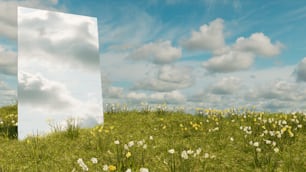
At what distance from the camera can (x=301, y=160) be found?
18.7 feet

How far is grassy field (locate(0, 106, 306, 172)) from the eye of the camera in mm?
5266

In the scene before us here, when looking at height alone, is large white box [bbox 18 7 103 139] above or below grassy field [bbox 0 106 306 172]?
above

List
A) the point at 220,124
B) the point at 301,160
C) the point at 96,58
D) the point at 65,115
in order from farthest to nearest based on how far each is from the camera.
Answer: the point at 96,58
the point at 65,115
the point at 220,124
the point at 301,160

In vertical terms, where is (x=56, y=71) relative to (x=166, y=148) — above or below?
above

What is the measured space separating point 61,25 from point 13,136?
10.4 ft

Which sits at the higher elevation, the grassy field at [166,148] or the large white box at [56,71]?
the large white box at [56,71]

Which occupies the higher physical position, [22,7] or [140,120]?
[22,7]

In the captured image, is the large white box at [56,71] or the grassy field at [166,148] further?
the large white box at [56,71]

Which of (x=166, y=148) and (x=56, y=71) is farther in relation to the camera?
(x=56, y=71)

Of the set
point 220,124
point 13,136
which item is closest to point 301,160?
point 220,124

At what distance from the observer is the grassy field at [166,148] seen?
5266 mm

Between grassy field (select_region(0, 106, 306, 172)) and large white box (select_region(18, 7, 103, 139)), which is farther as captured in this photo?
large white box (select_region(18, 7, 103, 139))

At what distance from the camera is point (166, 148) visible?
6465 millimetres

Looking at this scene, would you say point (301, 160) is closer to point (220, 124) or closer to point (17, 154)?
point (220, 124)
